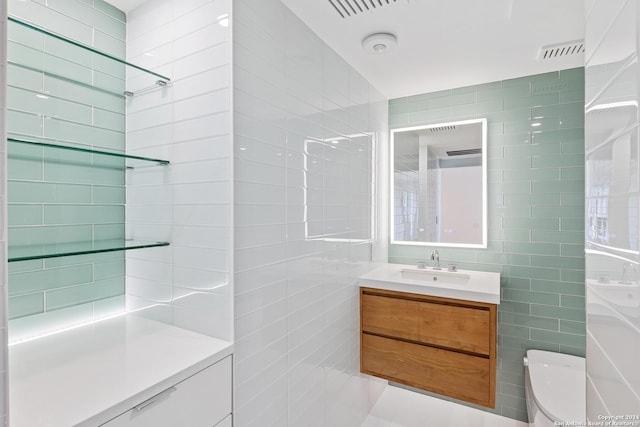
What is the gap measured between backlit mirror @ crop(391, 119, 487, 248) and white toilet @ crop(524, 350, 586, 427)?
0.83m

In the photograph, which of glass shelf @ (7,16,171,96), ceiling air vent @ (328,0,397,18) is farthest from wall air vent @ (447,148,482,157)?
glass shelf @ (7,16,171,96)

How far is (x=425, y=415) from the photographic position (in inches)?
93.4

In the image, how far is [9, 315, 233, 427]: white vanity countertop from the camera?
0.81m

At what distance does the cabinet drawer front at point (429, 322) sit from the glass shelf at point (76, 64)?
1820 millimetres

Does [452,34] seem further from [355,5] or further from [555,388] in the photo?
[555,388]

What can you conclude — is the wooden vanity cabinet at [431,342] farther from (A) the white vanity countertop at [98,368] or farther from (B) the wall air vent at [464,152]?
(A) the white vanity countertop at [98,368]

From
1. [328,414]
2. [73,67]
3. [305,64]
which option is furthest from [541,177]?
[73,67]

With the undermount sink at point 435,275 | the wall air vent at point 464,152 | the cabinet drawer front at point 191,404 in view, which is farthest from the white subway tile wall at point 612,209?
the wall air vent at point 464,152

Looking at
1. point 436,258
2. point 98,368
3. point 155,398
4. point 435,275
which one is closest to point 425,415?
point 435,275

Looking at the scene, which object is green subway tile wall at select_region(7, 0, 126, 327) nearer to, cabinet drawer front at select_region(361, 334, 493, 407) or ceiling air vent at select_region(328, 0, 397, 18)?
ceiling air vent at select_region(328, 0, 397, 18)

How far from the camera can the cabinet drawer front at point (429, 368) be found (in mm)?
1928

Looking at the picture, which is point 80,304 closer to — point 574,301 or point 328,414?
point 328,414

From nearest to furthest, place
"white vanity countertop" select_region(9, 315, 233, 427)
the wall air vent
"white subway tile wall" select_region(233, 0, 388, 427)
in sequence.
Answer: "white vanity countertop" select_region(9, 315, 233, 427), "white subway tile wall" select_region(233, 0, 388, 427), the wall air vent

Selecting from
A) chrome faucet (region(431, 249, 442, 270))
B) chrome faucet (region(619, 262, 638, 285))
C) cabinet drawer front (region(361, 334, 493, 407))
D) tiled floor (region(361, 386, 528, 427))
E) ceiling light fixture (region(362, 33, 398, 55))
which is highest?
ceiling light fixture (region(362, 33, 398, 55))
